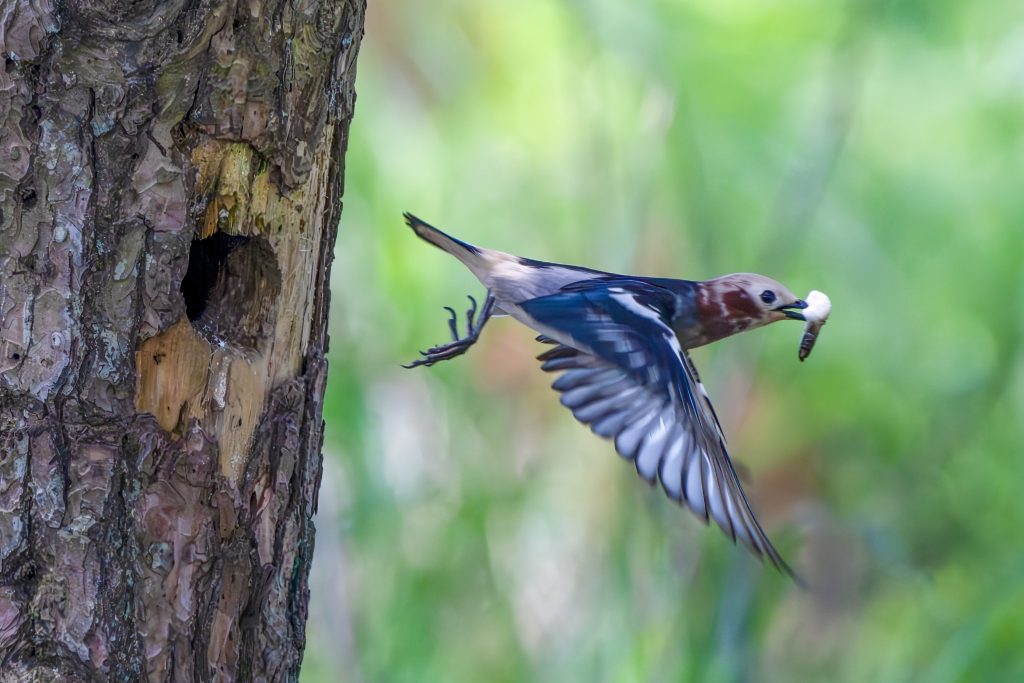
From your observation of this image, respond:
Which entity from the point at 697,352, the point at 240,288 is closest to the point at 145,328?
the point at 240,288

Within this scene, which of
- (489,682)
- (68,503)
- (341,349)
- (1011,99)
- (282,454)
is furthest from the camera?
(1011,99)

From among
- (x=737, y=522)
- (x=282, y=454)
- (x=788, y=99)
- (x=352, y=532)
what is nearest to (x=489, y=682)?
(x=352, y=532)

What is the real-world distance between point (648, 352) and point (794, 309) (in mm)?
398

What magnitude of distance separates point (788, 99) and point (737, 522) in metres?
2.58

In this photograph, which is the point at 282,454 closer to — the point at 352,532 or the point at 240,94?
the point at 240,94

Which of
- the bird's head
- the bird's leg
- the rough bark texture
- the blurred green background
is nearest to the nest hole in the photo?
the rough bark texture

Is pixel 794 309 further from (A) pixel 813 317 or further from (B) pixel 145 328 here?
(B) pixel 145 328

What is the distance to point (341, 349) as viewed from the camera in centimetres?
373

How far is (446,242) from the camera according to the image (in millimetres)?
2486

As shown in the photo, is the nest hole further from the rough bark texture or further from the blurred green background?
the blurred green background

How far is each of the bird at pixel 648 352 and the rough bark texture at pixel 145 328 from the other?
0.63 meters

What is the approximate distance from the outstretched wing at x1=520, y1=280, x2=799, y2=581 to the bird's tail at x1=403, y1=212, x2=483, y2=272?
0.96ft

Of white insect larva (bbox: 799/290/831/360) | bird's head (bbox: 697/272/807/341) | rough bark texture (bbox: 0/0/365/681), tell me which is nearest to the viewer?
rough bark texture (bbox: 0/0/365/681)

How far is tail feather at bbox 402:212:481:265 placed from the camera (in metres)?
2.38
